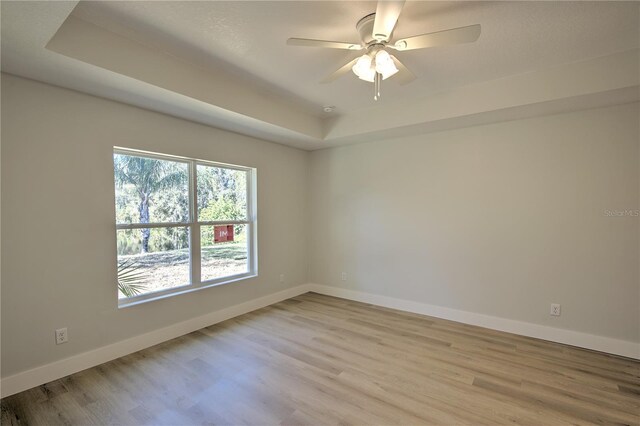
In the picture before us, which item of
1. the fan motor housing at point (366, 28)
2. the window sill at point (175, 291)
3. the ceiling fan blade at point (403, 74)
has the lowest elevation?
the window sill at point (175, 291)

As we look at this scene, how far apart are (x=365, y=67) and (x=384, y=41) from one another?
0.68 ft

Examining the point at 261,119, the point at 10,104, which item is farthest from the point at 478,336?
the point at 10,104

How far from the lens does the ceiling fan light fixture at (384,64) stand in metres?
1.95

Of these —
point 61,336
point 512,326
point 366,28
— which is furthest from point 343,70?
point 512,326

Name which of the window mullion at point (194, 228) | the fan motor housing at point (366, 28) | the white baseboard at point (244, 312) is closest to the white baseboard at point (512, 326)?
the white baseboard at point (244, 312)

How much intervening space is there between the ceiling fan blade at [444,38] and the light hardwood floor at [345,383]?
7.80 ft

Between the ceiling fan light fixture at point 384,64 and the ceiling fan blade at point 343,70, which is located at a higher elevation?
the ceiling fan blade at point 343,70

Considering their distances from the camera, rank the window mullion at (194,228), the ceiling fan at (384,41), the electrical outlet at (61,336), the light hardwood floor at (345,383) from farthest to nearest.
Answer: the window mullion at (194,228) < the electrical outlet at (61,336) < the light hardwood floor at (345,383) < the ceiling fan at (384,41)

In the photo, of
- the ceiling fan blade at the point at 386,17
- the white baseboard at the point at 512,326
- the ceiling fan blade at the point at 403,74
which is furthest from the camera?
the white baseboard at the point at 512,326

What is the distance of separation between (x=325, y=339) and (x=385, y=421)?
126 centimetres

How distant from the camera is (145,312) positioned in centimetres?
296

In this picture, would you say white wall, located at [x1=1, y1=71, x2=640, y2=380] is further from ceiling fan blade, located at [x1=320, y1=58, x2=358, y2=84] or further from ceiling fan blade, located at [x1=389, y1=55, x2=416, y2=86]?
ceiling fan blade, located at [x1=320, y1=58, x2=358, y2=84]

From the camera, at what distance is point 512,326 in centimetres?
329

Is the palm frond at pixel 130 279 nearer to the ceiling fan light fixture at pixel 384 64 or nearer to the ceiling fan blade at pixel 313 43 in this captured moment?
the ceiling fan blade at pixel 313 43
